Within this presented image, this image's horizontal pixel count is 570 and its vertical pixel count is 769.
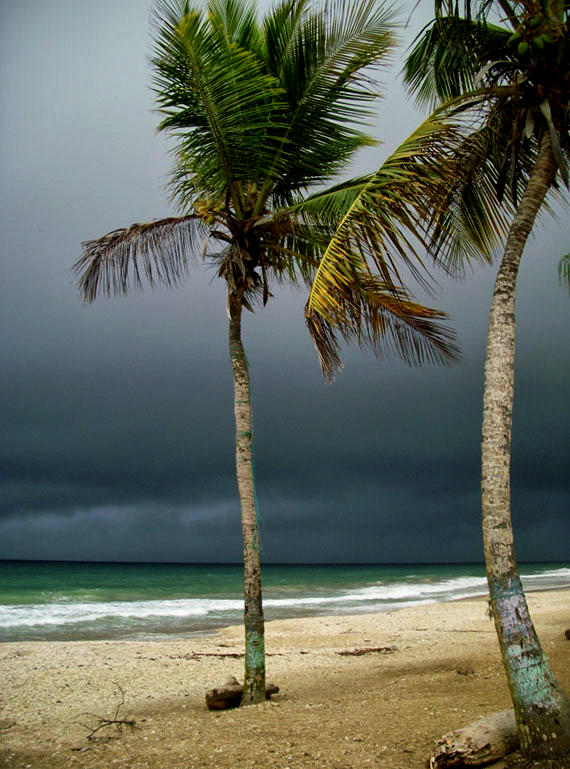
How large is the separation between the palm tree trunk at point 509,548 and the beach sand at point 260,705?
924 millimetres

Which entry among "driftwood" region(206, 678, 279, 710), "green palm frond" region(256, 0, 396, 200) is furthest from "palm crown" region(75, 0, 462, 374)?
"driftwood" region(206, 678, 279, 710)

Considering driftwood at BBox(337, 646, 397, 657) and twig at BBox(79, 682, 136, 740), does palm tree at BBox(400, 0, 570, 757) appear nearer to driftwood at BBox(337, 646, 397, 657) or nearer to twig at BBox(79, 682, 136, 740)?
twig at BBox(79, 682, 136, 740)

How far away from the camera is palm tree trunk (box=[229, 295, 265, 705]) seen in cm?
645

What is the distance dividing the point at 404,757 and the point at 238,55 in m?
6.55

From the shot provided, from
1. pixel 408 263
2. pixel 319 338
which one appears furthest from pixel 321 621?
pixel 408 263

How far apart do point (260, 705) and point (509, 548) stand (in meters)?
3.58

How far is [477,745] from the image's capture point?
3.96 meters

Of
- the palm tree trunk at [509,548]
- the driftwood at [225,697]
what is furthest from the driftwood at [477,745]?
the driftwood at [225,697]

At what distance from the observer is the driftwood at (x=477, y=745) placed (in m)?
3.92

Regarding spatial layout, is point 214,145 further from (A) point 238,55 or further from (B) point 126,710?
(B) point 126,710

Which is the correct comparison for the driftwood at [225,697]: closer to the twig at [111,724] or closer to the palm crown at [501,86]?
the twig at [111,724]

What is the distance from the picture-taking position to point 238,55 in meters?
6.14

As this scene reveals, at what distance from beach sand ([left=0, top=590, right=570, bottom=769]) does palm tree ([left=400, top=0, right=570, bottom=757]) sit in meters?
1.08

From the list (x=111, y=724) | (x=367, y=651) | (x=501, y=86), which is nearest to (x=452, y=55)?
(x=501, y=86)
